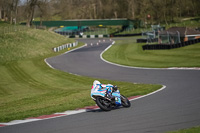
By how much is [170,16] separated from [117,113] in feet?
308

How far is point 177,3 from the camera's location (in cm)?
10169

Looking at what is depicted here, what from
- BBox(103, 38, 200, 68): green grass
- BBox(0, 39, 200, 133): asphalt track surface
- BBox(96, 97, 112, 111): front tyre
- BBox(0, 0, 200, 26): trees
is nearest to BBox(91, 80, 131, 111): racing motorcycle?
BBox(96, 97, 112, 111): front tyre

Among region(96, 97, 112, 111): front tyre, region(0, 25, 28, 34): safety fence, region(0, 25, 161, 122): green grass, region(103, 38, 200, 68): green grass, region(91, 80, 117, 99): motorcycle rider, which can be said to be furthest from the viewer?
region(0, 25, 28, 34): safety fence

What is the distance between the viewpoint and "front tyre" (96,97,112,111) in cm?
1346

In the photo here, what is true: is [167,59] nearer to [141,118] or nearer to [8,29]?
[141,118]

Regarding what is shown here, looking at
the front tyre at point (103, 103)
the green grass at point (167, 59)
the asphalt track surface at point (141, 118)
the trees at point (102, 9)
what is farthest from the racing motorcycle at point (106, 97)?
the trees at point (102, 9)

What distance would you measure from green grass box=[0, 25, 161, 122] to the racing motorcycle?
1.67 m

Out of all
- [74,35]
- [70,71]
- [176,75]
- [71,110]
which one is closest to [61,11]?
[74,35]

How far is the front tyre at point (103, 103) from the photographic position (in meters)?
13.5

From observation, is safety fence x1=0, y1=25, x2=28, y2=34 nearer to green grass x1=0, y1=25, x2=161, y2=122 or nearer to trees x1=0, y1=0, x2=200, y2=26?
green grass x1=0, y1=25, x2=161, y2=122

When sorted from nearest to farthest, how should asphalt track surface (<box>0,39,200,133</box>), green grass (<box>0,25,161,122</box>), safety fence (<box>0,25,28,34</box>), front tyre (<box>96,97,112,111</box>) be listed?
asphalt track surface (<box>0,39,200,133</box>), front tyre (<box>96,97,112,111</box>), green grass (<box>0,25,161,122</box>), safety fence (<box>0,25,28,34</box>)

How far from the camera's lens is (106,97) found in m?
13.6

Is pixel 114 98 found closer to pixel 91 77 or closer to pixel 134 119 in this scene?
pixel 134 119

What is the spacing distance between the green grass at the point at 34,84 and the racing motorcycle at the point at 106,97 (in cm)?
167
